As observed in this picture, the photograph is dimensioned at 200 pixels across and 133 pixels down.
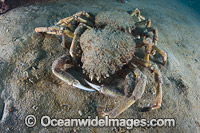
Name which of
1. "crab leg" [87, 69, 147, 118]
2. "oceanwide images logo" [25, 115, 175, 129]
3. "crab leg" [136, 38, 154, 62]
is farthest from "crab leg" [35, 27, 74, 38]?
"oceanwide images logo" [25, 115, 175, 129]

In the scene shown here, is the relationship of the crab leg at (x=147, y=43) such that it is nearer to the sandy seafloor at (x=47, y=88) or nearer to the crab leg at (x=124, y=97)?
the sandy seafloor at (x=47, y=88)

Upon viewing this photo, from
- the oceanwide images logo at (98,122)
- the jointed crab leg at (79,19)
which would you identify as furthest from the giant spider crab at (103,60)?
the jointed crab leg at (79,19)

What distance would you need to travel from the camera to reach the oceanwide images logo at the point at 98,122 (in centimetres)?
231

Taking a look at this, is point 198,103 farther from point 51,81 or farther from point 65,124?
point 51,81

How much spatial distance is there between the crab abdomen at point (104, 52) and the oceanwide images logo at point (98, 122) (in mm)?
787

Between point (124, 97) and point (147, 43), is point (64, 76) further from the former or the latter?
point (147, 43)

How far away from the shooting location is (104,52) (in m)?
2.58

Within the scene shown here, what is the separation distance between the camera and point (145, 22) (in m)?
4.68

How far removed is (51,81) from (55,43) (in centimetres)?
115

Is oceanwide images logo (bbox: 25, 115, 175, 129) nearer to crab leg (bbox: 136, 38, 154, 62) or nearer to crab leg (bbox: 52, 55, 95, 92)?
crab leg (bbox: 52, 55, 95, 92)

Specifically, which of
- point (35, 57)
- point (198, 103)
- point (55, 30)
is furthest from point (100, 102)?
point (198, 103)

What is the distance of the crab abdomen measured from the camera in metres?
2.53

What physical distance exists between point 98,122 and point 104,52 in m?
1.31

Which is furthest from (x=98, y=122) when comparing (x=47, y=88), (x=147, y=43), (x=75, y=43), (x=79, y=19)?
(x=79, y=19)
